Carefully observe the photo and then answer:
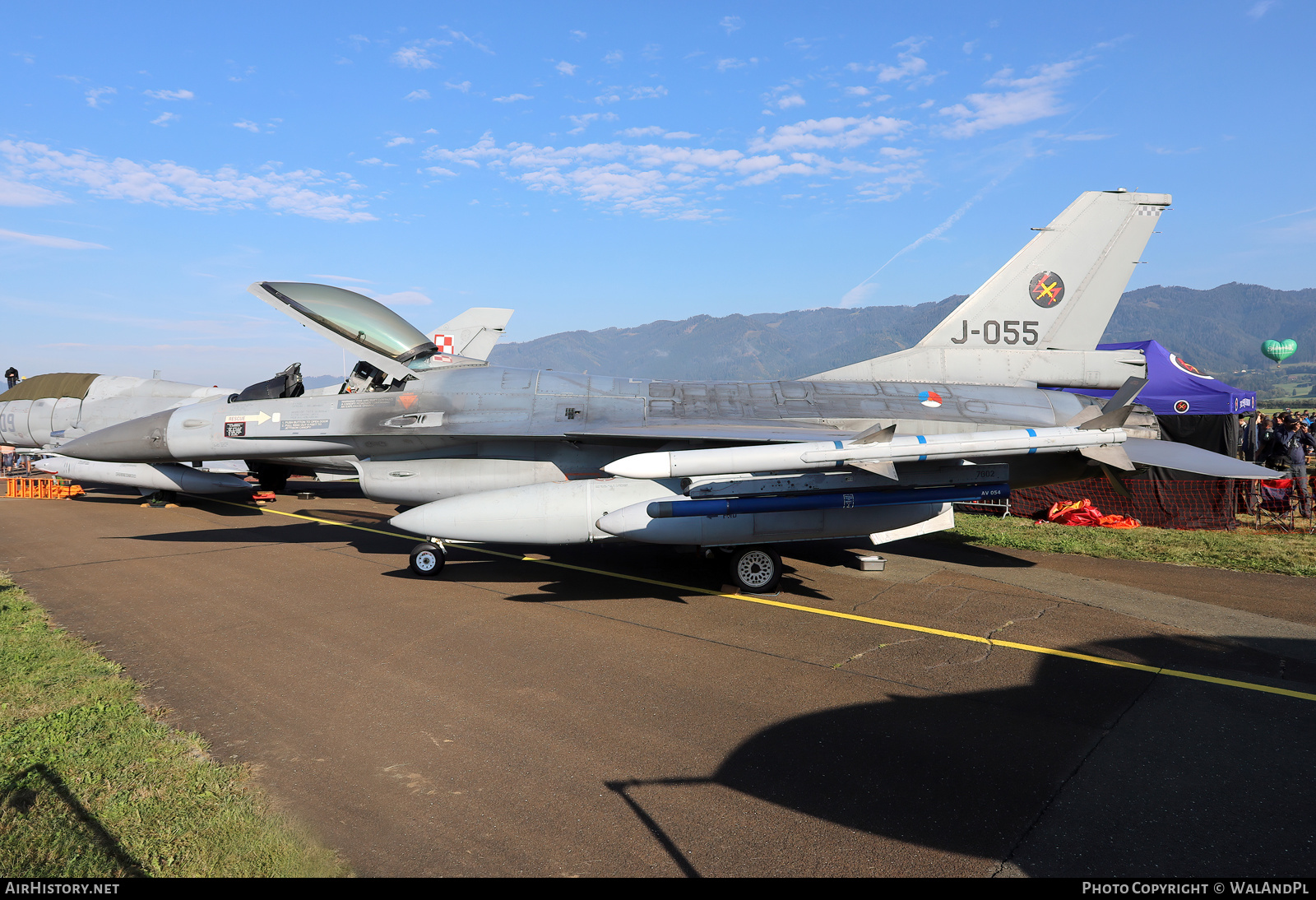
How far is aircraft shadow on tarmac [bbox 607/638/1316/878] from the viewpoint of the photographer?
354 cm

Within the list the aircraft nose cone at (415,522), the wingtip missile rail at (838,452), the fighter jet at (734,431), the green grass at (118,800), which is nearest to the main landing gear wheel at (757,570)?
the fighter jet at (734,431)

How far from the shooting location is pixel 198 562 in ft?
33.2

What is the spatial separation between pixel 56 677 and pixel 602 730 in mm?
4632

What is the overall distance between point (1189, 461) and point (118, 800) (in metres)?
10.4

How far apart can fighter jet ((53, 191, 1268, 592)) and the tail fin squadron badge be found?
24 millimetres

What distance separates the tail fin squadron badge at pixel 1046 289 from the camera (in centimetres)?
1019

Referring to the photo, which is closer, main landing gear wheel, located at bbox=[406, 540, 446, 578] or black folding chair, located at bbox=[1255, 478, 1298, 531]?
main landing gear wheel, located at bbox=[406, 540, 446, 578]

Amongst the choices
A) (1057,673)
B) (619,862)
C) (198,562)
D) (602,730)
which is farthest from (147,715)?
(1057,673)

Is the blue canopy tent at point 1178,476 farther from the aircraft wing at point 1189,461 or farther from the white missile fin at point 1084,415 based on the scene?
the aircraft wing at point 1189,461

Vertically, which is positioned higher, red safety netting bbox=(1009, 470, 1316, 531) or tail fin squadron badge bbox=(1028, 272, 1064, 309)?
tail fin squadron badge bbox=(1028, 272, 1064, 309)

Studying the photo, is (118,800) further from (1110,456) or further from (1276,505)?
A: (1276,505)

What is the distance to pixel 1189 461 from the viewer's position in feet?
26.7

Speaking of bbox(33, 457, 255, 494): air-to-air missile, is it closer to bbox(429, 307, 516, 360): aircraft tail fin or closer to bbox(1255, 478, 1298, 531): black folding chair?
bbox(429, 307, 516, 360): aircraft tail fin

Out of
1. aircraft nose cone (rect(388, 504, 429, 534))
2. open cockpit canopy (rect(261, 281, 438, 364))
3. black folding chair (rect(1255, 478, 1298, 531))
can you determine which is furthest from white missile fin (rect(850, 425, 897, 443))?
black folding chair (rect(1255, 478, 1298, 531))
